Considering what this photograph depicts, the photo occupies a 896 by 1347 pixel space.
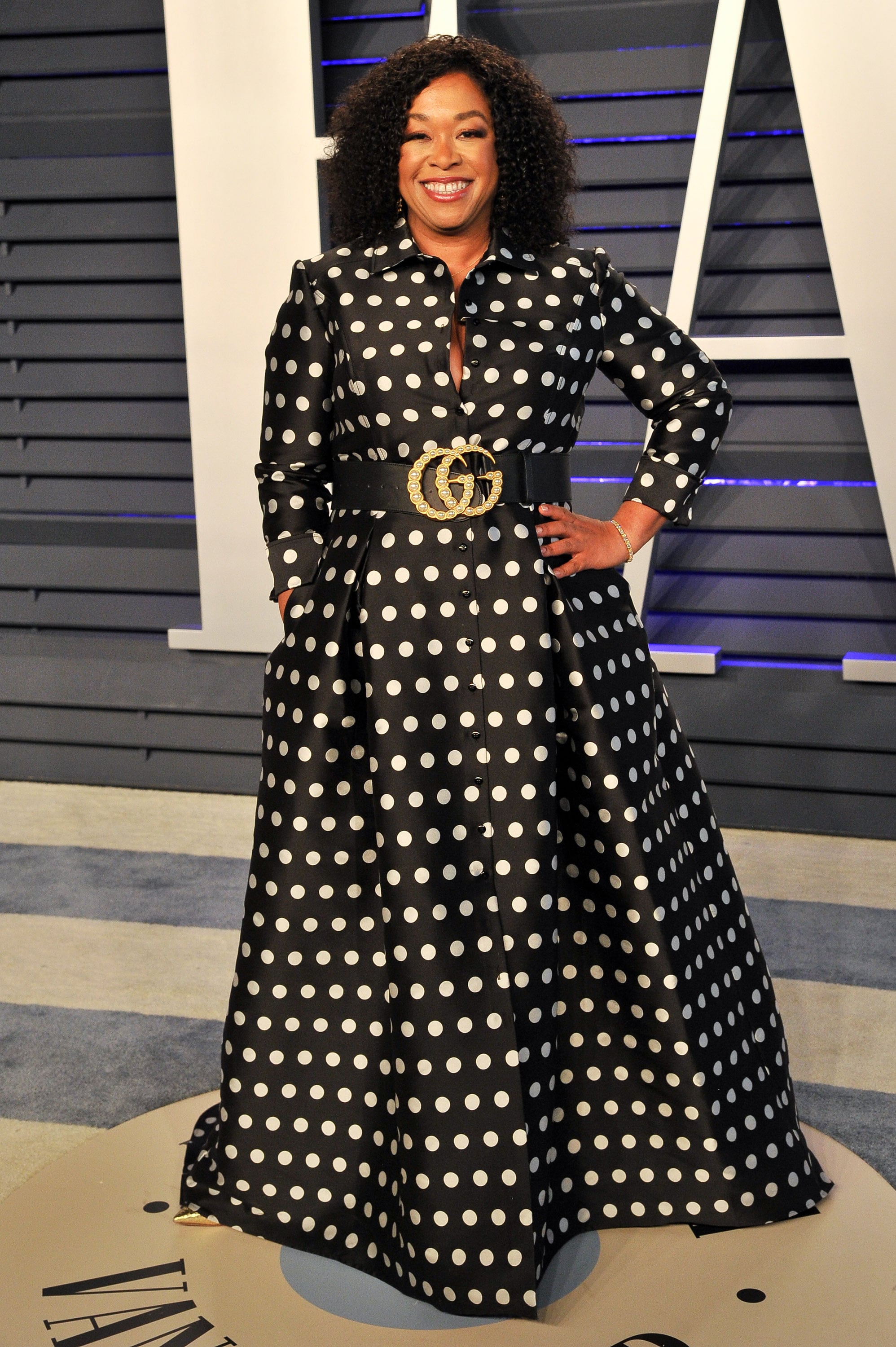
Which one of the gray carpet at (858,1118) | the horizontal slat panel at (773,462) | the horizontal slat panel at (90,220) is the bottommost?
the gray carpet at (858,1118)

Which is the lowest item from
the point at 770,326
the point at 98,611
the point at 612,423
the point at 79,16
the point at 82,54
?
the point at 98,611

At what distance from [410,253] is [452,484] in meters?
0.34

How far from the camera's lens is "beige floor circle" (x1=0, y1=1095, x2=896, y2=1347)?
1708mm

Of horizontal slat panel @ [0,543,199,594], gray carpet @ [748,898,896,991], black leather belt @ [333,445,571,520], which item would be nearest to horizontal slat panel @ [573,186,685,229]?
horizontal slat panel @ [0,543,199,594]

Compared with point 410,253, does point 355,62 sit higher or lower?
higher

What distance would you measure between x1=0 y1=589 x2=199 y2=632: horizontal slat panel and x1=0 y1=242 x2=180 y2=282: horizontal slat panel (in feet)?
3.52

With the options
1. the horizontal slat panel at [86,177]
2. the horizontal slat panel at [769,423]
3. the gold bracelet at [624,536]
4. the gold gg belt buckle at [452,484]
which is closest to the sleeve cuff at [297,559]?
the gold gg belt buckle at [452,484]

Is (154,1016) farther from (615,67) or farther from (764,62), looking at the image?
(764,62)

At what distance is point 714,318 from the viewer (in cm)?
397

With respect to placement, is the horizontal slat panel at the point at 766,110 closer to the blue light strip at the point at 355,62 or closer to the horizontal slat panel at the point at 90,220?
the blue light strip at the point at 355,62

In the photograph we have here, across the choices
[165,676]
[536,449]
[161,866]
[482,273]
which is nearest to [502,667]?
[536,449]

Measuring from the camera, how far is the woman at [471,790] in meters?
1.76

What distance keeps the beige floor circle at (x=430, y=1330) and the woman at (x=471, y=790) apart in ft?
0.16

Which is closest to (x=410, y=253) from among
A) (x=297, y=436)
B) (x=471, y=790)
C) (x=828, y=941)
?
(x=297, y=436)
